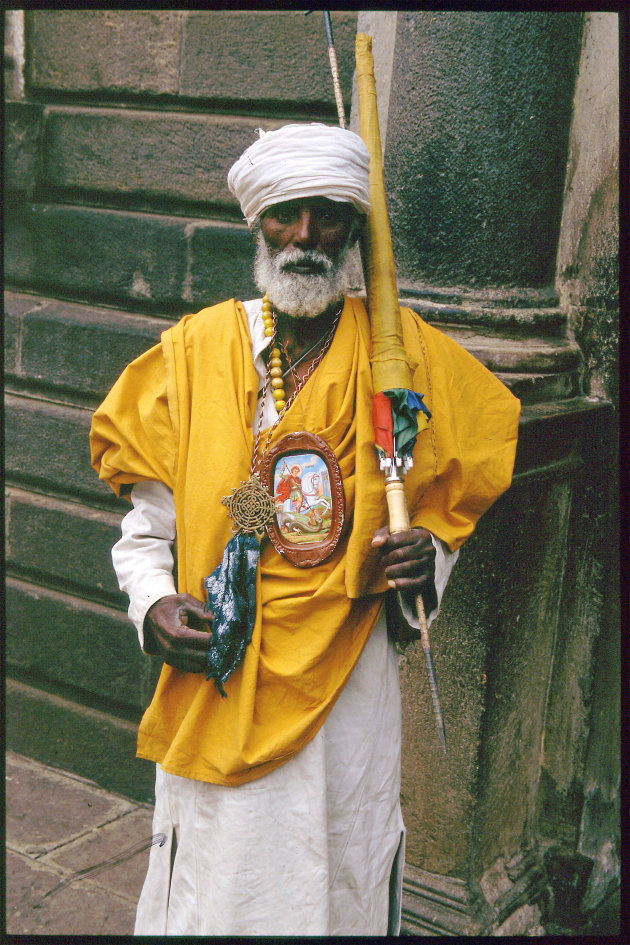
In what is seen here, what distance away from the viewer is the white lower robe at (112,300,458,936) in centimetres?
196

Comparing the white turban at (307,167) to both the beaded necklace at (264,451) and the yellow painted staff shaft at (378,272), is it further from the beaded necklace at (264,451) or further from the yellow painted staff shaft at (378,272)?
the beaded necklace at (264,451)

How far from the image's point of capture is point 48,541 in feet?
13.3

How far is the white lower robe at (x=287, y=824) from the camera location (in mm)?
1965

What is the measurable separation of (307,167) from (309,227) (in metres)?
0.14

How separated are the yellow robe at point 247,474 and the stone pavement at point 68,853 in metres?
1.17

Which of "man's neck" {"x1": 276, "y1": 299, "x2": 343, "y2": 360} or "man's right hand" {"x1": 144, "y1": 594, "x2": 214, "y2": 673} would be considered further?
"man's neck" {"x1": 276, "y1": 299, "x2": 343, "y2": 360}

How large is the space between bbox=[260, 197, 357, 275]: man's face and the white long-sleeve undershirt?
0.67 ft

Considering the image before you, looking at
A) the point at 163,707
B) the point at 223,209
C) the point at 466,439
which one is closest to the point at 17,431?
the point at 223,209

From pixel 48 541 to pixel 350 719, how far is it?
7.78 ft

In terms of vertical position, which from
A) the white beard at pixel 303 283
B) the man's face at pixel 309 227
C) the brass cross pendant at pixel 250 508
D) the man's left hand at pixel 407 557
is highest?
the man's face at pixel 309 227

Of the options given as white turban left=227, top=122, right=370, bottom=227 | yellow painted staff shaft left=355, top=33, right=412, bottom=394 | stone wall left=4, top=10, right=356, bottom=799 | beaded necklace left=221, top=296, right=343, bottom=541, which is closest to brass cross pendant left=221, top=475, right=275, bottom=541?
beaded necklace left=221, top=296, right=343, bottom=541

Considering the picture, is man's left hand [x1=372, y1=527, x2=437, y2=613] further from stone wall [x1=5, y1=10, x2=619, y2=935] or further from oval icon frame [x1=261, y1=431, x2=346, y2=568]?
stone wall [x1=5, y1=10, x2=619, y2=935]

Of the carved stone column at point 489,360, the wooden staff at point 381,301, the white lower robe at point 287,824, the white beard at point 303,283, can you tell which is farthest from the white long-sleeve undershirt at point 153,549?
the carved stone column at point 489,360

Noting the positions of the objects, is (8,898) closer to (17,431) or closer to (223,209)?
(17,431)
